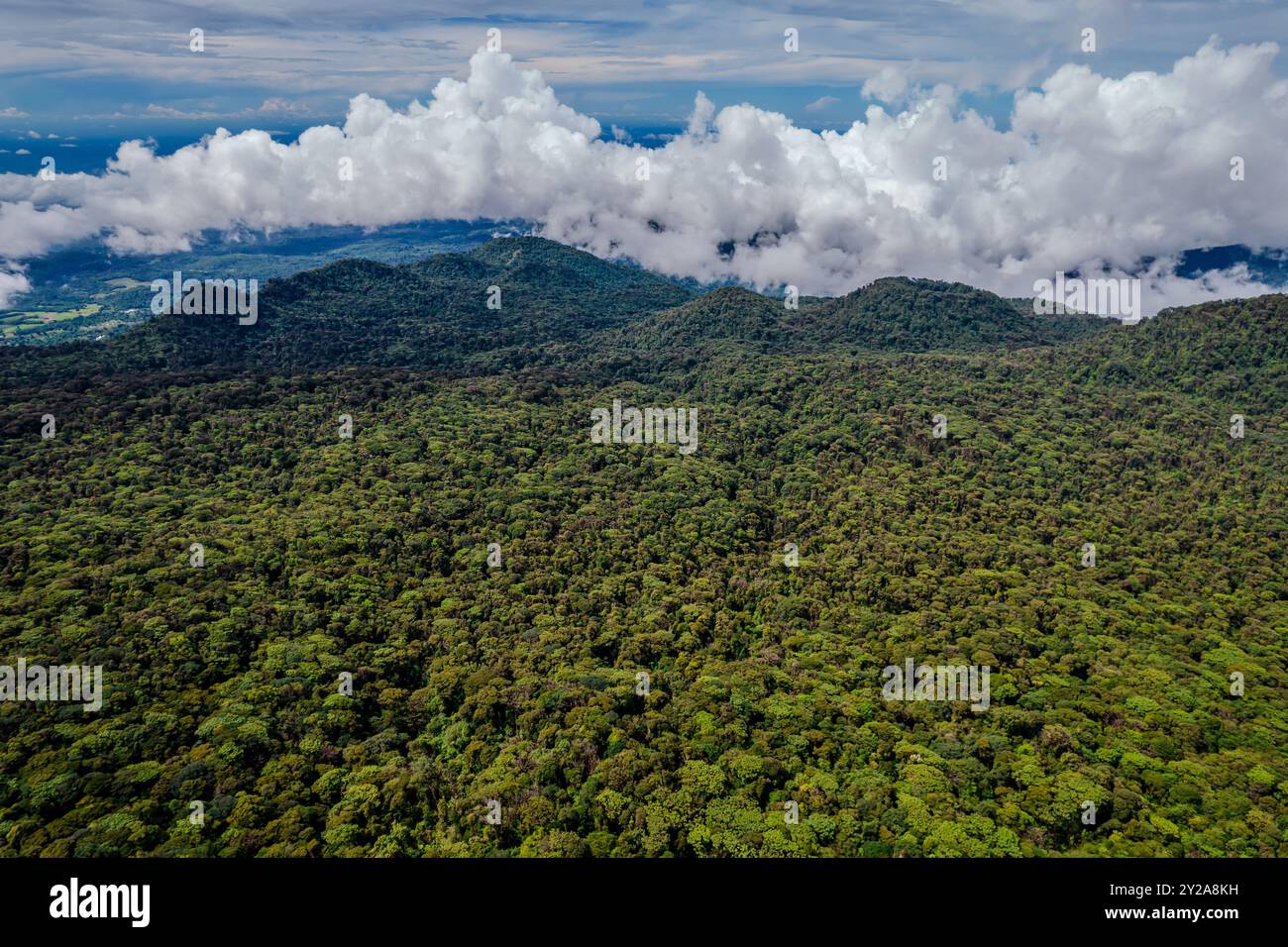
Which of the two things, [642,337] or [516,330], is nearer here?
[642,337]

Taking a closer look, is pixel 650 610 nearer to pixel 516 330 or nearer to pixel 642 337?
pixel 642 337

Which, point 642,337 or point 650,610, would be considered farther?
point 642,337

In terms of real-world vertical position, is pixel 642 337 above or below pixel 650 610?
above

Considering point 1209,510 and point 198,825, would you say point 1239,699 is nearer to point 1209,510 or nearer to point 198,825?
point 1209,510

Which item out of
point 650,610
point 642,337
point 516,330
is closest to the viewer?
point 650,610

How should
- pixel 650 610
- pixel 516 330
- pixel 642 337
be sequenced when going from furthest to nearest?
pixel 516 330
pixel 642 337
pixel 650 610

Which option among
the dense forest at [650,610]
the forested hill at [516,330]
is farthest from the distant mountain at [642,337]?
the dense forest at [650,610]

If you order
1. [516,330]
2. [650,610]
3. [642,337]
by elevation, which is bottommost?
[650,610]

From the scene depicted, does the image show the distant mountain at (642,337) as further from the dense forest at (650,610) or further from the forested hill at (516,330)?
the dense forest at (650,610)

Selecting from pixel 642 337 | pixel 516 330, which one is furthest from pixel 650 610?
pixel 516 330

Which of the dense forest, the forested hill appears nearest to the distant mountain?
the forested hill
